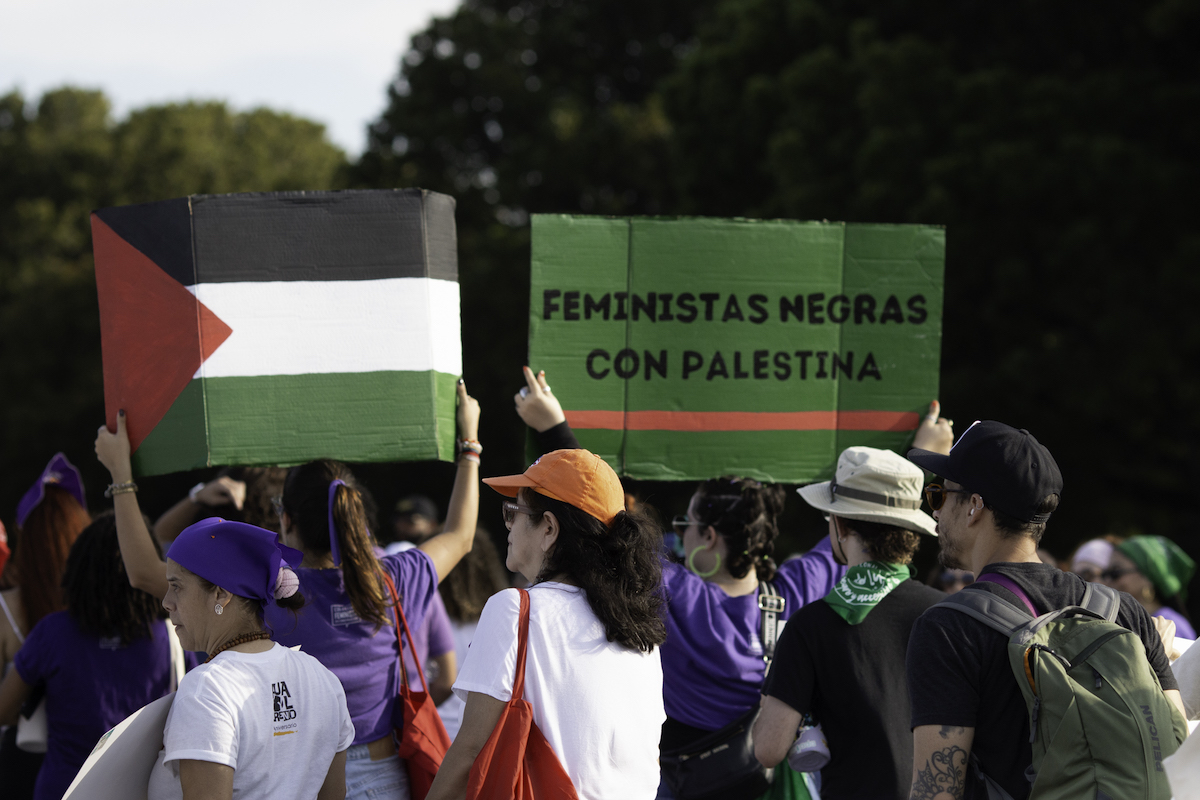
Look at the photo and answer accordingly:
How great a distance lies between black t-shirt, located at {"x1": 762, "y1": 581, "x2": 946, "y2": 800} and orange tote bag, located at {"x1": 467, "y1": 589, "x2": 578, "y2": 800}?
37.3 inches

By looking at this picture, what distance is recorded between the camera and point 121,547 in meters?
3.24

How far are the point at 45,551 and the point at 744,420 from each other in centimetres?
270

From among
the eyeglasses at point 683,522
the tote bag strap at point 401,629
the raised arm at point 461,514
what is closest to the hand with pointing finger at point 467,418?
the raised arm at point 461,514

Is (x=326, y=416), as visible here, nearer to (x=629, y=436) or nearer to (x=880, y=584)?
(x=629, y=436)

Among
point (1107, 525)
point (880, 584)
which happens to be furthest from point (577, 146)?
point (880, 584)

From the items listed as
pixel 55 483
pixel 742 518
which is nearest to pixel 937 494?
pixel 742 518

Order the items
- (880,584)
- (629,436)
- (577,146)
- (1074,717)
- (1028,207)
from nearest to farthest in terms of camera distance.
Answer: (1074,717) → (880,584) → (629,436) → (1028,207) → (577,146)

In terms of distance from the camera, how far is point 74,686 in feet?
11.5

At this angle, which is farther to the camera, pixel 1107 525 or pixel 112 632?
pixel 1107 525

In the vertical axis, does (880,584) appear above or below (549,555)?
below

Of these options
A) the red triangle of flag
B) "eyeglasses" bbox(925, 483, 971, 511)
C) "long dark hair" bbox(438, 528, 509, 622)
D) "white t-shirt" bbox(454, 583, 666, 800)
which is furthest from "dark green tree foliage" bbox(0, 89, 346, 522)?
"eyeglasses" bbox(925, 483, 971, 511)

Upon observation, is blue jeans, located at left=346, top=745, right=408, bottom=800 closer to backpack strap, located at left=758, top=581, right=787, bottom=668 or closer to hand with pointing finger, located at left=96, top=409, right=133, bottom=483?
hand with pointing finger, located at left=96, top=409, right=133, bottom=483

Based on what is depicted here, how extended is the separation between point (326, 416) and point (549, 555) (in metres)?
1.33

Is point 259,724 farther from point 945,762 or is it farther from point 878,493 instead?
point 878,493
